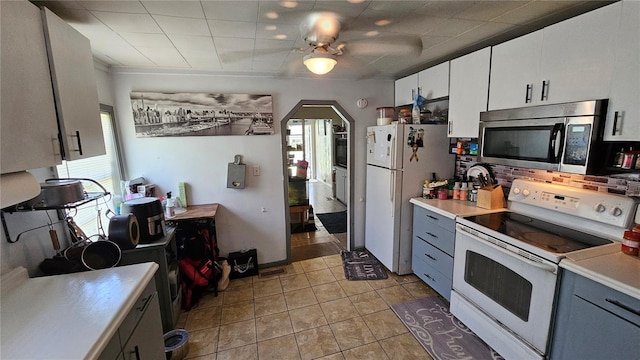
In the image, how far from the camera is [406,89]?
126 inches

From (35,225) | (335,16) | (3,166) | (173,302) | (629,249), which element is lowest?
(173,302)

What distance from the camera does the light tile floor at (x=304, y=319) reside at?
205 centimetres

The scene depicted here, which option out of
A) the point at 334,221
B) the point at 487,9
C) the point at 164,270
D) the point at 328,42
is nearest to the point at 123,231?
the point at 164,270

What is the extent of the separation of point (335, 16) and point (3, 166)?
164 cm

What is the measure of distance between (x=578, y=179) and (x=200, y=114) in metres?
3.32

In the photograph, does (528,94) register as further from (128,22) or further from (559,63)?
(128,22)

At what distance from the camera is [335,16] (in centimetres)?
156

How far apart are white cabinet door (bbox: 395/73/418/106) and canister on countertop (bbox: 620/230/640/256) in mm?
2097

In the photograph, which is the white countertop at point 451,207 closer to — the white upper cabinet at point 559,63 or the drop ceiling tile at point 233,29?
the white upper cabinet at point 559,63

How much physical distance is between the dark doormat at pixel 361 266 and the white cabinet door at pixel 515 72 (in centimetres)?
201

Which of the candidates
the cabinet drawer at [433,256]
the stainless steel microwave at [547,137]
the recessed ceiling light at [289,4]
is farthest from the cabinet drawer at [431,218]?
the recessed ceiling light at [289,4]

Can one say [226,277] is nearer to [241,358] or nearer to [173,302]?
[173,302]

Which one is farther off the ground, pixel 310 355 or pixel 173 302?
pixel 173 302

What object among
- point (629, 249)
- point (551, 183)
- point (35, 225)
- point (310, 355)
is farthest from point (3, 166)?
point (551, 183)
